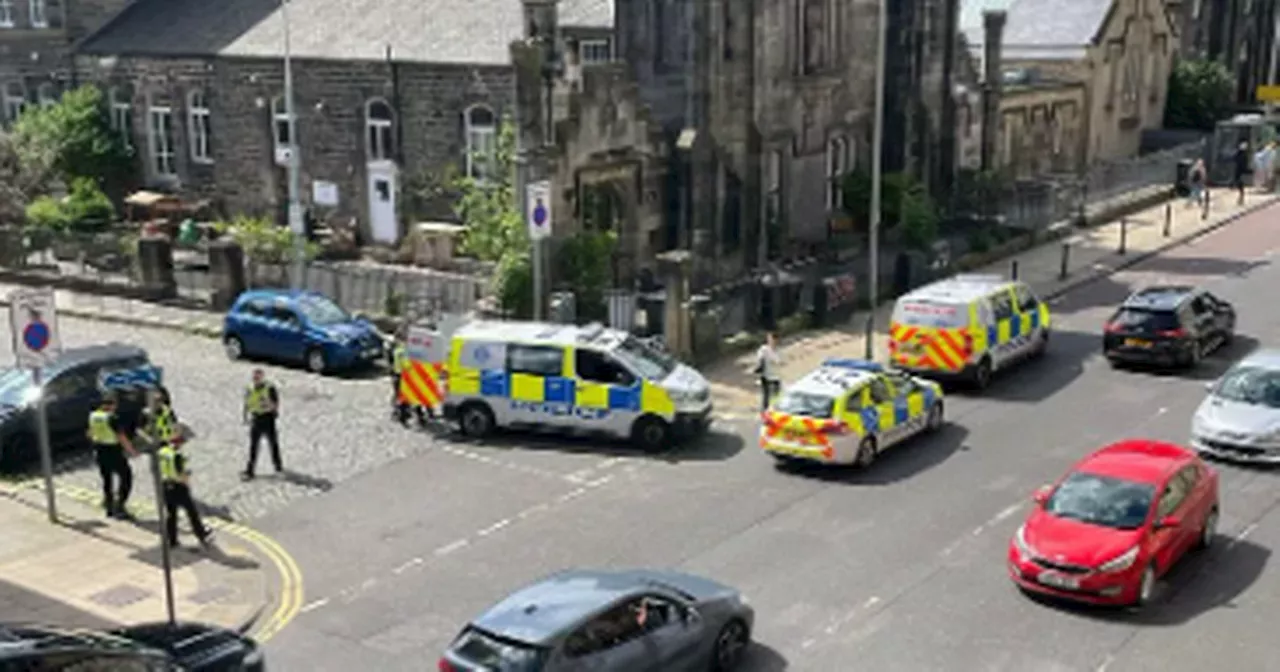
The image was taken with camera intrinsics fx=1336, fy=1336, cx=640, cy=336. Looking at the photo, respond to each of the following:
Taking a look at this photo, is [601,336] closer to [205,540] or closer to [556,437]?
[556,437]

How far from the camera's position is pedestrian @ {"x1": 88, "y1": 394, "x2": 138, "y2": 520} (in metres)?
18.7

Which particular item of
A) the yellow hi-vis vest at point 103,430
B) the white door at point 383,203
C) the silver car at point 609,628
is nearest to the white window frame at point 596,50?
the white door at point 383,203

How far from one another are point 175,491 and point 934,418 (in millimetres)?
12232

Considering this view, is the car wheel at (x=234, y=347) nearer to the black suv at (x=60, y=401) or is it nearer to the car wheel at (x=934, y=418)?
the black suv at (x=60, y=401)

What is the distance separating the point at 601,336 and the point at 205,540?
742 cm

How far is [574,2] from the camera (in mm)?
38781

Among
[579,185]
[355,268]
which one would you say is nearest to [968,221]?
[579,185]

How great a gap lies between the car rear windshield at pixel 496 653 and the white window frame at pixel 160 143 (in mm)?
35918

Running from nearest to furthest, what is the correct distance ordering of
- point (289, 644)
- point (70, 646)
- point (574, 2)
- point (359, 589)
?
point (70, 646) < point (289, 644) < point (359, 589) < point (574, 2)

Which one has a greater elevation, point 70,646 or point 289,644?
point 70,646

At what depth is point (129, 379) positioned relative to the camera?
23.1 m

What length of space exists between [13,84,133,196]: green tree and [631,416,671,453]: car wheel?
96.3ft

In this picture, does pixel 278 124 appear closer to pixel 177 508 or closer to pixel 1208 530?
pixel 177 508

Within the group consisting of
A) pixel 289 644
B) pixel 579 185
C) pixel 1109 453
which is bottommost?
pixel 289 644
